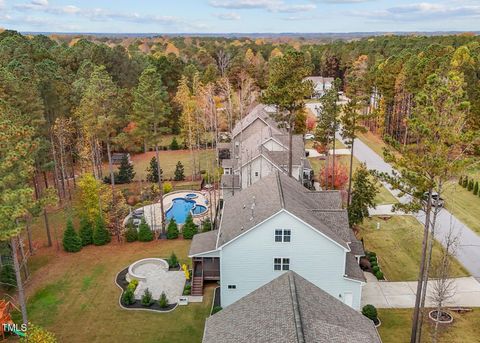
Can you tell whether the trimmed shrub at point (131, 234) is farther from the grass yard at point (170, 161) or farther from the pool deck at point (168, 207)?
the grass yard at point (170, 161)

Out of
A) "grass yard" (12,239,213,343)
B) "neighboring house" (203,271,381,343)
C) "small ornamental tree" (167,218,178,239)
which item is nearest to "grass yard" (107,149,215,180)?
"small ornamental tree" (167,218,178,239)

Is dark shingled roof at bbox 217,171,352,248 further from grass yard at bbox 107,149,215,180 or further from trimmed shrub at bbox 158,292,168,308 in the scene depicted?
grass yard at bbox 107,149,215,180

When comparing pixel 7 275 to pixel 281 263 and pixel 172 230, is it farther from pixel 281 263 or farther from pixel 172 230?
pixel 281 263

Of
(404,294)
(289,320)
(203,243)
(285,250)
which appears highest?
(289,320)

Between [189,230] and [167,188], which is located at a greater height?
[189,230]

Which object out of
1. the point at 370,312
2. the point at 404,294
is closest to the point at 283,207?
the point at 370,312

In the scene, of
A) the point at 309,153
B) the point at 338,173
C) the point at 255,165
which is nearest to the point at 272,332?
the point at 255,165

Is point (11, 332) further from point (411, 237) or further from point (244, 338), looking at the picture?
point (411, 237)
